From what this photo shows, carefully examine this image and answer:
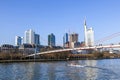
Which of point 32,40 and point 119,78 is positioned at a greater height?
point 32,40

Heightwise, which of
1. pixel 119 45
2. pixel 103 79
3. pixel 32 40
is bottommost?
pixel 103 79

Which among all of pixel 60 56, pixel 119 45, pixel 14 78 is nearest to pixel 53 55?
pixel 60 56

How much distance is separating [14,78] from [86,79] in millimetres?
5315

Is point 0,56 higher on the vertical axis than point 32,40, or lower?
lower

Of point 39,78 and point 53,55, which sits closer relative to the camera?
point 39,78

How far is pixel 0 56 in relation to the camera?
197ft

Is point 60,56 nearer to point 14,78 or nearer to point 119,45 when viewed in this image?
point 119,45

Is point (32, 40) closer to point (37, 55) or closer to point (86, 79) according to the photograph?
point (37, 55)

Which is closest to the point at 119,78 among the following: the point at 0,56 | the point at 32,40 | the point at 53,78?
the point at 53,78

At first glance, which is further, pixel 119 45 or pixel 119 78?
pixel 119 45

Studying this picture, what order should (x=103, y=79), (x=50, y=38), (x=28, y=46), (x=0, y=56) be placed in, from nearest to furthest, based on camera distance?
1. (x=103, y=79)
2. (x=0, y=56)
3. (x=28, y=46)
4. (x=50, y=38)

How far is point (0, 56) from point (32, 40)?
39.4 meters

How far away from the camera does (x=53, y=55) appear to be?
223ft

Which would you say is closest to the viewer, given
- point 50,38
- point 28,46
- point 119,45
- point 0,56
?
point 119,45
